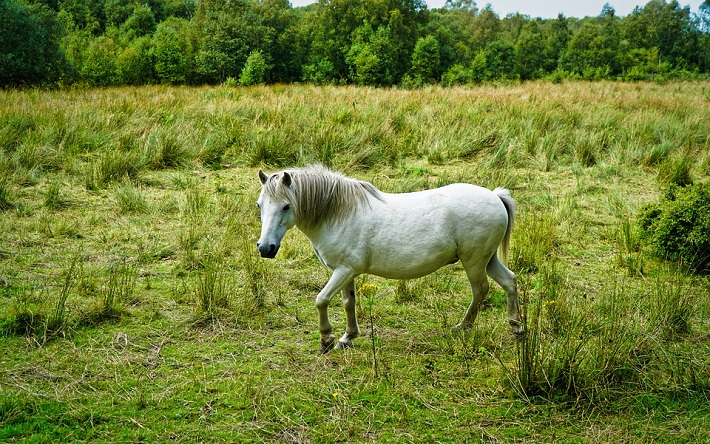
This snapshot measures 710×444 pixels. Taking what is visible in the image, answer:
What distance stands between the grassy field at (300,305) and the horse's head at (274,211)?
2.58 feet

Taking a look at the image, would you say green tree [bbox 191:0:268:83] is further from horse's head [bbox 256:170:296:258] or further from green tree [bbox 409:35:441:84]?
horse's head [bbox 256:170:296:258]

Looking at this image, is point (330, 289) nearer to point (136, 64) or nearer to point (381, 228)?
point (381, 228)

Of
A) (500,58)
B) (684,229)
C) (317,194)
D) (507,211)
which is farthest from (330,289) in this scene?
(500,58)

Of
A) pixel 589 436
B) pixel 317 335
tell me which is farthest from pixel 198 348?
pixel 589 436

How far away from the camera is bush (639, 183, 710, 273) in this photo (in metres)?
5.57

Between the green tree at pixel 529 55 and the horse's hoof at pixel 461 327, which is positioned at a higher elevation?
the green tree at pixel 529 55

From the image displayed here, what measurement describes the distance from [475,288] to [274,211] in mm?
1691

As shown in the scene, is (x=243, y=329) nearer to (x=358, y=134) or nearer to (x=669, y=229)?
(x=669, y=229)

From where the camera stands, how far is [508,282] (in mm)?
4227

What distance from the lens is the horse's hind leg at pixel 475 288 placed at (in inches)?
162

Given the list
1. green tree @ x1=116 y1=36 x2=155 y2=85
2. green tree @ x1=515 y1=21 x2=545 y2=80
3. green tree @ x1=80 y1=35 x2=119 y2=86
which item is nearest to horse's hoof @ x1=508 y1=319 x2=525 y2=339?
green tree @ x1=80 y1=35 x2=119 y2=86

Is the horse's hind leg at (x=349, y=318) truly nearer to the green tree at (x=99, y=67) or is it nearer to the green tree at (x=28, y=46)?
the green tree at (x=28, y=46)

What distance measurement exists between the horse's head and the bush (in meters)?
4.15

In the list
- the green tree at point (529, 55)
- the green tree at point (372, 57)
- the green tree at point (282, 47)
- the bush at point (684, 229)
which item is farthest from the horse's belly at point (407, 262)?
the green tree at point (529, 55)
